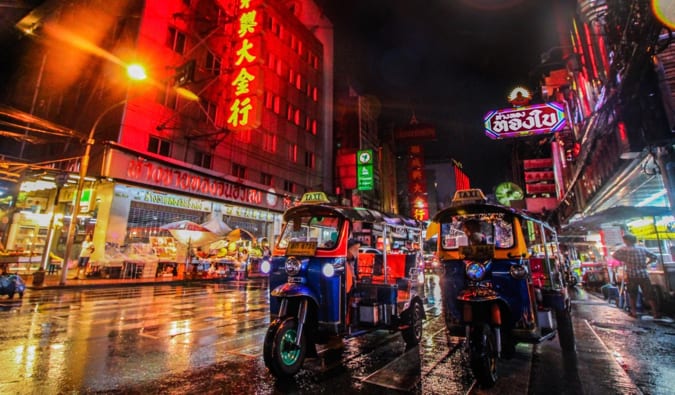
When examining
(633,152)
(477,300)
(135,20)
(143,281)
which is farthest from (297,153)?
(477,300)

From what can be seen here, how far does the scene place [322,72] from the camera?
39.4 meters

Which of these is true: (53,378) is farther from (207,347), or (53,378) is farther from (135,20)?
(135,20)

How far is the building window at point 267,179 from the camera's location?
28105mm

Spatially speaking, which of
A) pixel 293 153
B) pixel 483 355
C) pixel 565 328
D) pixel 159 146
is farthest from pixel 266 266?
pixel 293 153

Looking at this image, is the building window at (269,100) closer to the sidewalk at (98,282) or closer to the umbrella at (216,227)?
the umbrella at (216,227)

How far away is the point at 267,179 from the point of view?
94.1 feet

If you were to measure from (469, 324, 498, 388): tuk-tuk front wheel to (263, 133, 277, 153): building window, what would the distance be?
26245 millimetres

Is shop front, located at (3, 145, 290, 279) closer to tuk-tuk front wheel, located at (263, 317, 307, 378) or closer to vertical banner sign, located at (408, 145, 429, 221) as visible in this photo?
tuk-tuk front wheel, located at (263, 317, 307, 378)

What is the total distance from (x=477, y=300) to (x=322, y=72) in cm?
3896

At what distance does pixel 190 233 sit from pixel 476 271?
18.0 meters

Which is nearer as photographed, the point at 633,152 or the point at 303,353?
the point at 303,353

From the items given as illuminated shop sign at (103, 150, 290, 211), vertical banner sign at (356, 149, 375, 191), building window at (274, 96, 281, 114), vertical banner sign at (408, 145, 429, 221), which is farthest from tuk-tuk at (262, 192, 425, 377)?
vertical banner sign at (408, 145, 429, 221)

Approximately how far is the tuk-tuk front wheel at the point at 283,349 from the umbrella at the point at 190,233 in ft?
54.0

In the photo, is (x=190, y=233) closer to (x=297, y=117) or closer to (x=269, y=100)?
(x=269, y=100)
